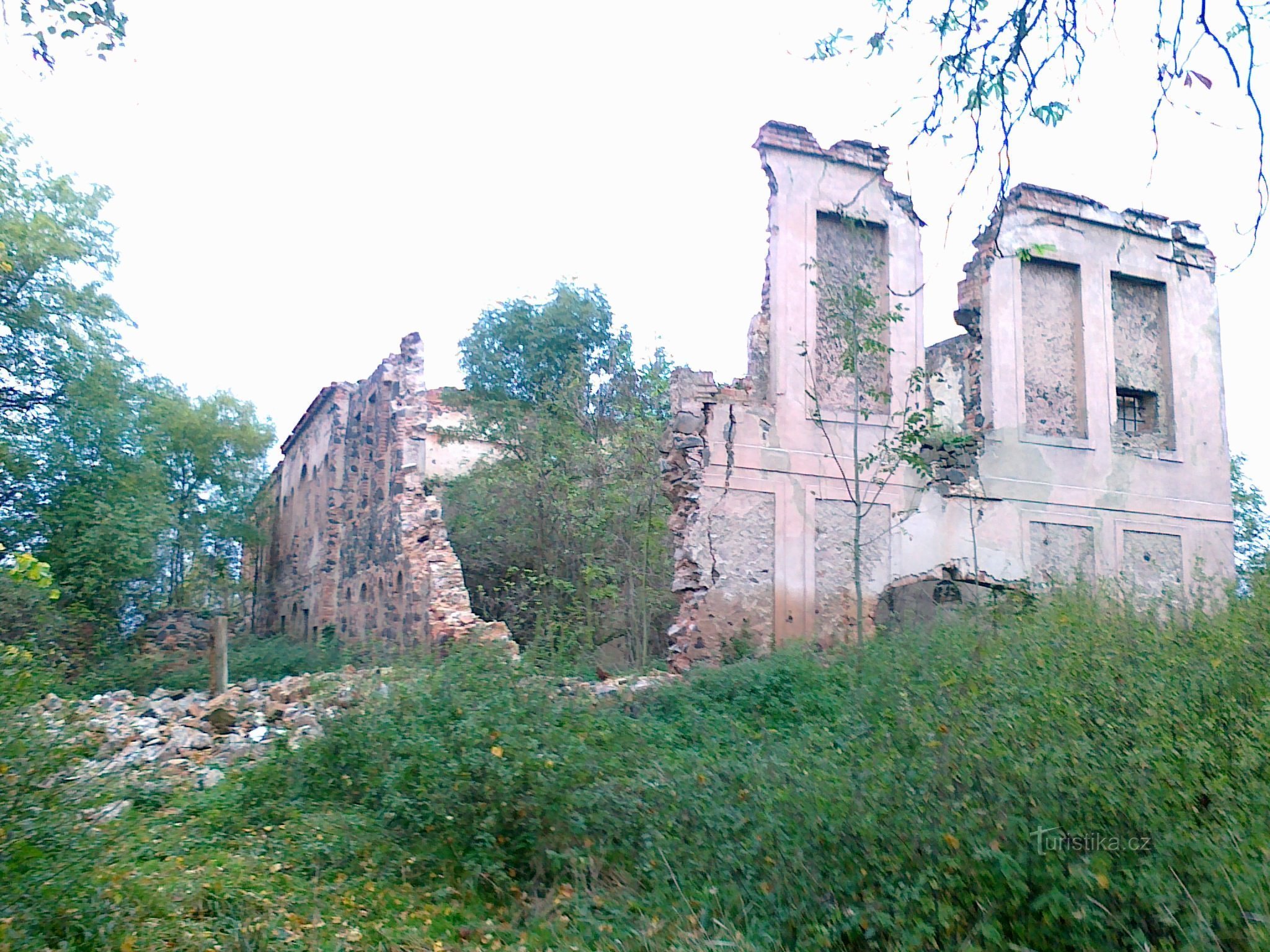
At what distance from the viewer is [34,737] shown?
→ 4691 mm

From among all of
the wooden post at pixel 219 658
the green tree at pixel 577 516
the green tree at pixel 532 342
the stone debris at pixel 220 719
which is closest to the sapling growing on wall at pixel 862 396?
the green tree at pixel 577 516

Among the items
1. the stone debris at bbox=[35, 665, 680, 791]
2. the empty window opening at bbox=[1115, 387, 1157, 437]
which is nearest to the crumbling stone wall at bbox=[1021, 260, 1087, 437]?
the empty window opening at bbox=[1115, 387, 1157, 437]

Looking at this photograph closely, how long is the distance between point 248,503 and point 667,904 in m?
20.6

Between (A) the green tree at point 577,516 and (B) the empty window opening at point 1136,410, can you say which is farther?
(A) the green tree at point 577,516

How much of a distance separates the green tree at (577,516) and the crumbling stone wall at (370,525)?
4.70 feet

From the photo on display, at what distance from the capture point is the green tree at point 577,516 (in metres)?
15.0

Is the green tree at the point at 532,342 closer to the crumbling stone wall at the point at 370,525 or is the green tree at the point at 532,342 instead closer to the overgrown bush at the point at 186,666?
the crumbling stone wall at the point at 370,525

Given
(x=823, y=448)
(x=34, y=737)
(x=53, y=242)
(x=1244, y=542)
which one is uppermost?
(x=53, y=242)

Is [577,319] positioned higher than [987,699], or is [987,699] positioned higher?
[577,319]

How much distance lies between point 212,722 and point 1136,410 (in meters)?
12.5

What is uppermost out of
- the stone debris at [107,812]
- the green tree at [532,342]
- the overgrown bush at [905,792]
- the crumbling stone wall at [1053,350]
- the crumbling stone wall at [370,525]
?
the green tree at [532,342]

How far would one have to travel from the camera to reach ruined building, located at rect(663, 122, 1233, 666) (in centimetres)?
1195

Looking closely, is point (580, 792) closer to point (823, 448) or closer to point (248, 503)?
point (823, 448)

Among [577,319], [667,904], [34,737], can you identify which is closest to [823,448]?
[667,904]
